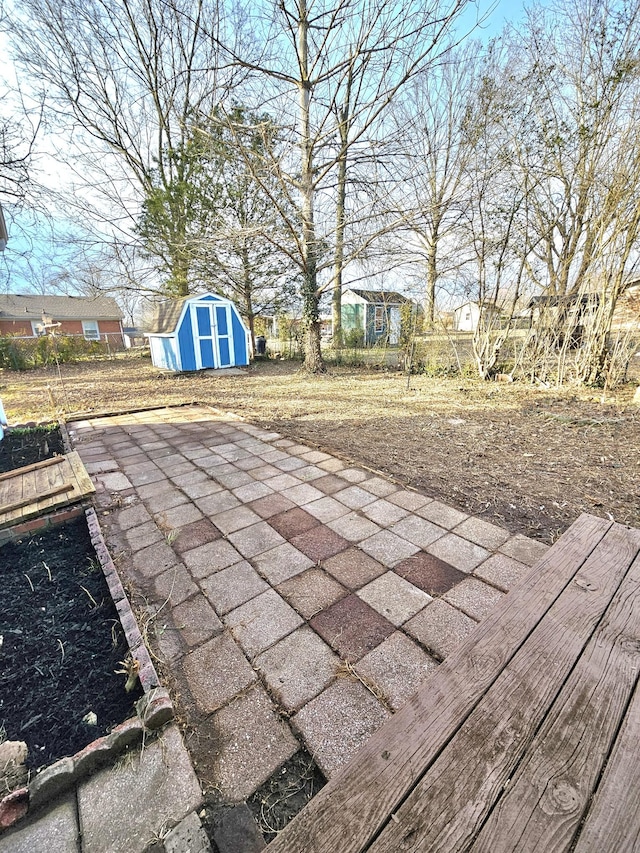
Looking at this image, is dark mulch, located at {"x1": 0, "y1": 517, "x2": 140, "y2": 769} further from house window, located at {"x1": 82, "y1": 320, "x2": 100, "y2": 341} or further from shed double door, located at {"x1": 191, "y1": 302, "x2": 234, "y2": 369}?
house window, located at {"x1": 82, "y1": 320, "x2": 100, "y2": 341}

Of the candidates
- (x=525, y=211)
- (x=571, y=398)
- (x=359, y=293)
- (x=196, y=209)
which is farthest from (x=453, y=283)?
(x=359, y=293)

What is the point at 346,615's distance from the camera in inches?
65.9

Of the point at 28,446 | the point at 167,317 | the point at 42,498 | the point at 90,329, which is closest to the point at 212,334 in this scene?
the point at 167,317

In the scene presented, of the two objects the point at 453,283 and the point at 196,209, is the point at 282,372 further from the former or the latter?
the point at 196,209

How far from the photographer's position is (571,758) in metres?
0.70

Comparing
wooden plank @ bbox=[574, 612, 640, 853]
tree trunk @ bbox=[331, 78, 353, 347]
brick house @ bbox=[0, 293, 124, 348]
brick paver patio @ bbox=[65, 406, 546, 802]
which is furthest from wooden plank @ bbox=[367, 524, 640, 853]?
brick house @ bbox=[0, 293, 124, 348]

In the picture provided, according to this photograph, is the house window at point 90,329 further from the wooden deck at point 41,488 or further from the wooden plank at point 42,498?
the wooden plank at point 42,498

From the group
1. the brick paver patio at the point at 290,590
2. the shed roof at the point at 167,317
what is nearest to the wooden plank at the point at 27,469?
the brick paver patio at the point at 290,590

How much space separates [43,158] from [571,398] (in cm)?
991

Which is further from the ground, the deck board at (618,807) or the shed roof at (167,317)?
the shed roof at (167,317)

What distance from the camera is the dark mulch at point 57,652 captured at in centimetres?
127

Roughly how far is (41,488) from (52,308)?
2636cm

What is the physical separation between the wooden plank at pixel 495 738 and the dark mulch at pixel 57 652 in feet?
3.78

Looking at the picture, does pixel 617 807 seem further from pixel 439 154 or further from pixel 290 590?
pixel 439 154
